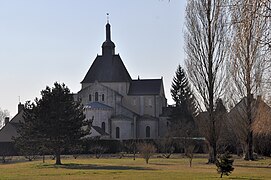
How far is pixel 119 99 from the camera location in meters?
87.9

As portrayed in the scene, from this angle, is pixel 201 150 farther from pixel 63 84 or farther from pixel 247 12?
pixel 247 12

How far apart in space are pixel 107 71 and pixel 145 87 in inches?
294

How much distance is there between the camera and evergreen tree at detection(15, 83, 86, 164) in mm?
46906

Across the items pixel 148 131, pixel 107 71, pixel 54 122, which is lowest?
pixel 54 122

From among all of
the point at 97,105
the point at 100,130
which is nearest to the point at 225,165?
the point at 100,130

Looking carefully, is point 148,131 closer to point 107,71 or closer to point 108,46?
point 107,71

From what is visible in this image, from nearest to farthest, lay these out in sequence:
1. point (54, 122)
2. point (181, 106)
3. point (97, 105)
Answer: point (54, 122), point (97, 105), point (181, 106)

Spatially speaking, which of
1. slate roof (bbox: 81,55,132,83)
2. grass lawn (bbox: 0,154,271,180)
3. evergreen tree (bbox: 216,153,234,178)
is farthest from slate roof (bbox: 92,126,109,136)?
evergreen tree (bbox: 216,153,234,178)

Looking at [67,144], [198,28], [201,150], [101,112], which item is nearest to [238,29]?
[198,28]

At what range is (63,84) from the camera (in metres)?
49.3

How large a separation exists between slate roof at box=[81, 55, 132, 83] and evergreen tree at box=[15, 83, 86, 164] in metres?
42.3

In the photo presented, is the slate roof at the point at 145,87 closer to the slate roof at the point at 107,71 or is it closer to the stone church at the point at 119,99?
the stone church at the point at 119,99

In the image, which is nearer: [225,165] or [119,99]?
[225,165]

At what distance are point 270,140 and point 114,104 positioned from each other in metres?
40.8
